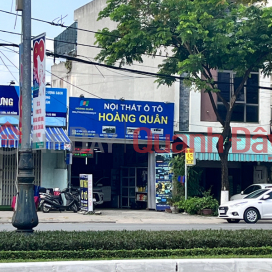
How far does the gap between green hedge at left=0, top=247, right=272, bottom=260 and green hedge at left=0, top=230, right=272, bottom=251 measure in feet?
0.74

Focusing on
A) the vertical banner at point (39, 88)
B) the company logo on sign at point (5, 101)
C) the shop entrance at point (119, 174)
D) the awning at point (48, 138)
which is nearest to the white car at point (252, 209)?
the awning at point (48, 138)

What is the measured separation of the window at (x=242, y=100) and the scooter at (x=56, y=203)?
9.31 metres

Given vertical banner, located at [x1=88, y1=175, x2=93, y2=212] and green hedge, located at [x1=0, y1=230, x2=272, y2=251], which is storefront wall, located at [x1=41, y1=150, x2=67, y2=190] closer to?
vertical banner, located at [x1=88, y1=175, x2=93, y2=212]

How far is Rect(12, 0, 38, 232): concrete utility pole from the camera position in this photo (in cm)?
1052

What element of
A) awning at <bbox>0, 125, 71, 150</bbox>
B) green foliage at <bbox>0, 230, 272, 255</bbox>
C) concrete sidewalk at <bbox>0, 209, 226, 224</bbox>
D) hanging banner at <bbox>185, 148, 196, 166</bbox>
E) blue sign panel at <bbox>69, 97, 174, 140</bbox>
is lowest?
concrete sidewalk at <bbox>0, 209, 226, 224</bbox>

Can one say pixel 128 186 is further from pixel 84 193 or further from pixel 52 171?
pixel 84 193

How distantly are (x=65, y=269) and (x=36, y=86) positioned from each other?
439 centimetres

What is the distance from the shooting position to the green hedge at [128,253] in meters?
9.30

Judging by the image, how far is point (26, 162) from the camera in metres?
10.8

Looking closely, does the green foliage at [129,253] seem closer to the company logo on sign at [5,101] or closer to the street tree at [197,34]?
the street tree at [197,34]

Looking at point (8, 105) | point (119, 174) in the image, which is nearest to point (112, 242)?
point (8, 105)

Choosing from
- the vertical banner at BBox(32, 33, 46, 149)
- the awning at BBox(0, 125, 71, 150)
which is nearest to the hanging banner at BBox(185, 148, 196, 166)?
the awning at BBox(0, 125, 71, 150)

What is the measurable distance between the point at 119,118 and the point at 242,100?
6952 mm

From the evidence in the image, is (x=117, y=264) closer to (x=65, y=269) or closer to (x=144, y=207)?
(x=65, y=269)
